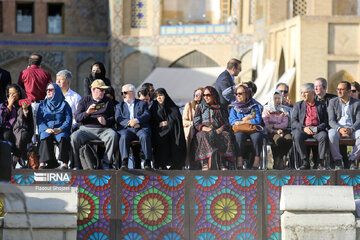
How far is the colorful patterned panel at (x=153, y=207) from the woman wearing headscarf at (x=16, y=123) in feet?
4.58

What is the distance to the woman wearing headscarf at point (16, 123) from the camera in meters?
10.6

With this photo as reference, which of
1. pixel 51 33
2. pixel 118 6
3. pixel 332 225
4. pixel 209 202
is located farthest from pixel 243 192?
pixel 51 33

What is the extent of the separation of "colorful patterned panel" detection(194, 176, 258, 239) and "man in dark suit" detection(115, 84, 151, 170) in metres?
0.79

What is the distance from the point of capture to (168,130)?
10.7 m

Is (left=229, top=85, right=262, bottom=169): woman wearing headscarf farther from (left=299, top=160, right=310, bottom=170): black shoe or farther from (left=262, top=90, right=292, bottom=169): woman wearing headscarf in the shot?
(left=299, top=160, right=310, bottom=170): black shoe

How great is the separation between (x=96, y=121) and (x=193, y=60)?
16740 mm

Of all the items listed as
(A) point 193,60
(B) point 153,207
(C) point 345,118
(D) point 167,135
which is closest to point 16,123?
(D) point 167,135

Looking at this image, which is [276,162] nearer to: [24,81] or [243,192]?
[243,192]

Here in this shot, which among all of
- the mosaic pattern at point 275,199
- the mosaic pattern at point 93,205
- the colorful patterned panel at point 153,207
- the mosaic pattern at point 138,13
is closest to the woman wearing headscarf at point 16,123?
the mosaic pattern at point 93,205

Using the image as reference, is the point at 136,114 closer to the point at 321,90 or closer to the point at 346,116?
the point at 321,90

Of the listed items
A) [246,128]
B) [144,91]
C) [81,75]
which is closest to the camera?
[246,128]

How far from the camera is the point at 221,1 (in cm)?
2794

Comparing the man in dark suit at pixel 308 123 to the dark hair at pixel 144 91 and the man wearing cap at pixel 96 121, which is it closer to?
→ the dark hair at pixel 144 91

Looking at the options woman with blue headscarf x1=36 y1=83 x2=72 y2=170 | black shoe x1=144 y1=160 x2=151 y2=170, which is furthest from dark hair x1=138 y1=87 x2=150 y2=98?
black shoe x1=144 y1=160 x2=151 y2=170
